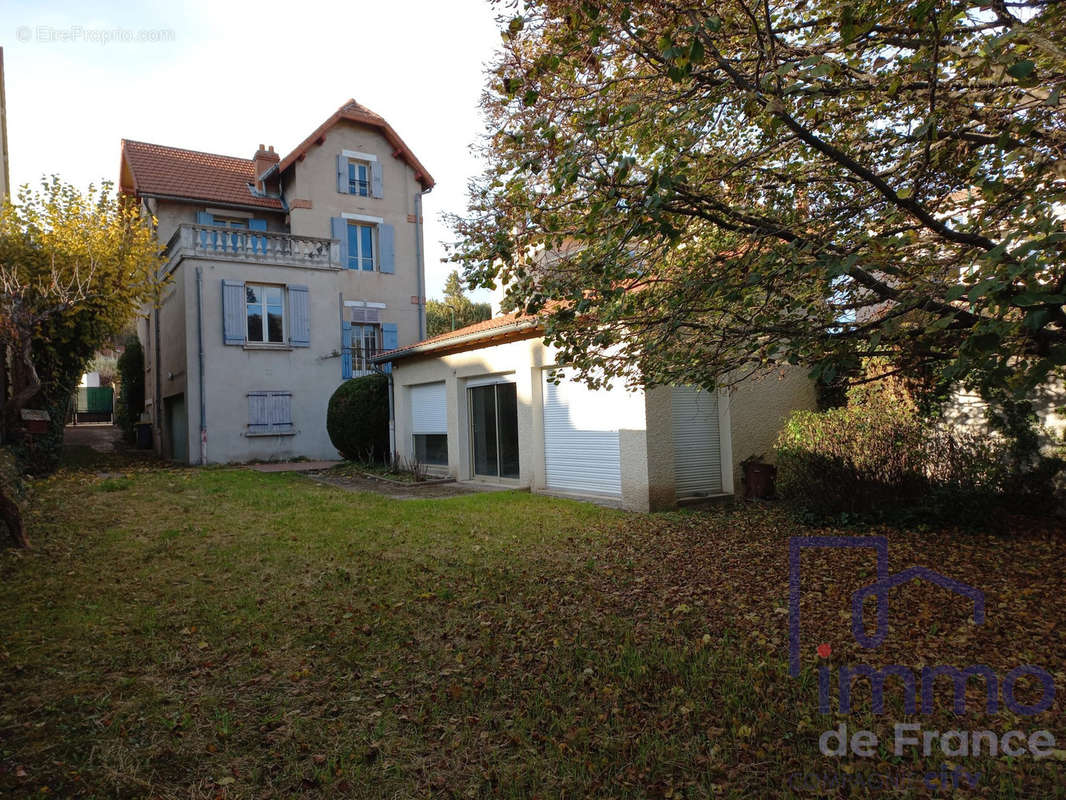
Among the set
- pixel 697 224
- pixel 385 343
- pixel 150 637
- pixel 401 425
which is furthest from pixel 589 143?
pixel 385 343

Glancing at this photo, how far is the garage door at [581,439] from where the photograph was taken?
10.0 meters

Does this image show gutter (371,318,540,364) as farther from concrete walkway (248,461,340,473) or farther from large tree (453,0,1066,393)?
large tree (453,0,1066,393)

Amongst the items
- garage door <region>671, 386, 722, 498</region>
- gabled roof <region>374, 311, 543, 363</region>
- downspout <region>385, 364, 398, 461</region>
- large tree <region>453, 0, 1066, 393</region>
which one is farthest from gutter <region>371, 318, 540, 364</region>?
large tree <region>453, 0, 1066, 393</region>

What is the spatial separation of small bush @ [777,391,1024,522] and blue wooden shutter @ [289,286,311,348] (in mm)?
13679

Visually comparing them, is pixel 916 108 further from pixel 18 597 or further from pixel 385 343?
pixel 385 343

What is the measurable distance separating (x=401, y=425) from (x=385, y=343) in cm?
618

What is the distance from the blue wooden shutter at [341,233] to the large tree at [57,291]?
243 inches

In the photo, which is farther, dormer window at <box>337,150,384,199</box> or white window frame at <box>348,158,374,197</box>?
white window frame at <box>348,158,374,197</box>

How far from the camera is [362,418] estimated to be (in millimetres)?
15867

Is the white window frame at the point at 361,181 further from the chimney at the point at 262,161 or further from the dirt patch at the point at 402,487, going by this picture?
the dirt patch at the point at 402,487

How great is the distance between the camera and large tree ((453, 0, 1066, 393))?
3359 millimetres

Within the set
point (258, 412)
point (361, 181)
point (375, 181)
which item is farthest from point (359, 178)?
point (258, 412)

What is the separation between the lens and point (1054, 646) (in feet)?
13.1

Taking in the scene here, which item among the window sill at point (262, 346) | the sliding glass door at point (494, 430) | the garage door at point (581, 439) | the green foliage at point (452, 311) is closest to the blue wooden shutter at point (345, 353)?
the window sill at point (262, 346)
